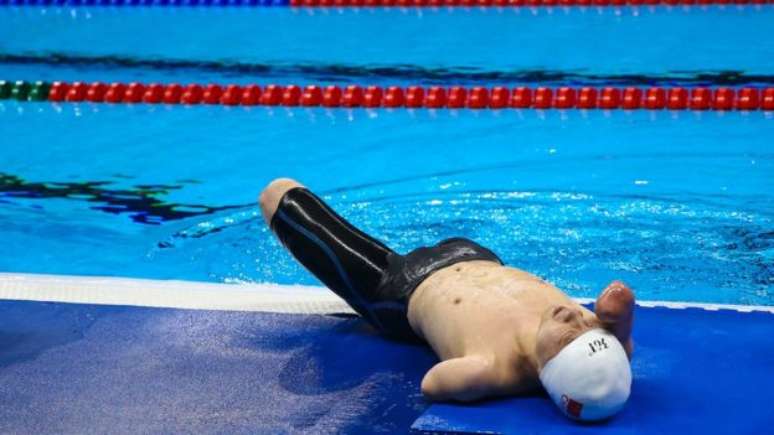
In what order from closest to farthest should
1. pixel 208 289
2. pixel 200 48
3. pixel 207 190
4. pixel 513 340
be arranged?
pixel 513 340
pixel 208 289
pixel 207 190
pixel 200 48

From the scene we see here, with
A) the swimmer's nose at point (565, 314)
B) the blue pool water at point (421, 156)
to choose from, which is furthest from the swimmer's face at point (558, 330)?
the blue pool water at point (421, 156)

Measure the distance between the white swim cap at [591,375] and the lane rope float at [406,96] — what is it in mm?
4121

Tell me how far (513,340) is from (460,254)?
Result: 55cm

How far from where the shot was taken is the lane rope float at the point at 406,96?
6.69 m

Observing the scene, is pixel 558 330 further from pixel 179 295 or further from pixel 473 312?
pixel 179 295

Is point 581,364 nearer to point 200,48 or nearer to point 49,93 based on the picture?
point 49,93

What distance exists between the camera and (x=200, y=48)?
8.70 m

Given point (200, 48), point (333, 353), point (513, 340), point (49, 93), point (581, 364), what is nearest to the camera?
point (581, 364)

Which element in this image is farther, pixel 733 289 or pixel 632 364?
pixel 733 289

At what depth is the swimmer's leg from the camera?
11.4ft

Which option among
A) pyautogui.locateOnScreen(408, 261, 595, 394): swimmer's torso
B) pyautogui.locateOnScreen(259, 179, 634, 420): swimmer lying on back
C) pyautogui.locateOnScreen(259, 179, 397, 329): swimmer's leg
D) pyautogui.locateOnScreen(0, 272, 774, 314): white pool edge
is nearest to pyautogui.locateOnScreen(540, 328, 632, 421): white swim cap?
pyautogui.locateOnScreen(259, 179, 634, 420): swimmer lying on back

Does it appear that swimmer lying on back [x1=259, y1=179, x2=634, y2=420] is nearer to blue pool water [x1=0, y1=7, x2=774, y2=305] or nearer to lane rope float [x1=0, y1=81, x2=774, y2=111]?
blue pool water [x1=0, y1=7, x2=774, y2=305]

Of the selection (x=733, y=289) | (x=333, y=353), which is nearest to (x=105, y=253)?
(x=333, y=353)

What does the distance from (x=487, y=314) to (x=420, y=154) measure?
321 centimetres
